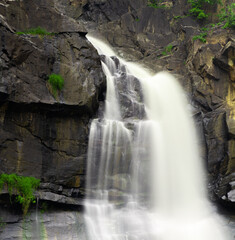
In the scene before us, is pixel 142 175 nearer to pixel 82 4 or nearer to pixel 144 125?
pixel 144 125

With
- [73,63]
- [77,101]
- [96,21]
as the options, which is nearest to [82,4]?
[96,21]

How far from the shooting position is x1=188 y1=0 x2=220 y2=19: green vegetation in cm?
2466

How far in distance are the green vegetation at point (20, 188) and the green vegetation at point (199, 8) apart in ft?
70.9

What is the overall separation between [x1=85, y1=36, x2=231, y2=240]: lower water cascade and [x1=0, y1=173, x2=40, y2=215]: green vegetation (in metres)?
2.58

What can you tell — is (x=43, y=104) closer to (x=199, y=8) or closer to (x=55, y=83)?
(x=55, y=83)

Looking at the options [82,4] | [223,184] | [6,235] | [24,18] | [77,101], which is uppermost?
[82,4]

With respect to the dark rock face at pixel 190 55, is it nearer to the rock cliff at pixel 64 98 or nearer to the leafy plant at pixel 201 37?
the rock cliff at pixel 64 98

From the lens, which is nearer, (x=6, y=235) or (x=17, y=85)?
(x=6, y=235)

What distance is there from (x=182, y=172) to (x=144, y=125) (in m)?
3.21

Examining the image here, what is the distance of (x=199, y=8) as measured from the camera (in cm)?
2570

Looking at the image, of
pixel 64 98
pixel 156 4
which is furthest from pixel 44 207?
pixel 156 4

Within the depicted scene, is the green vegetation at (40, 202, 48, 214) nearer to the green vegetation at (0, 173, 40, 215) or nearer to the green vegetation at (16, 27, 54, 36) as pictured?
the green vegetation at (0, 173, 40, 215)

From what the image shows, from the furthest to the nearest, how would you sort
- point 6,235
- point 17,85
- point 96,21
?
point 96,21, point 17,85, point 6,235

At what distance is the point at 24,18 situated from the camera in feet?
47.5
